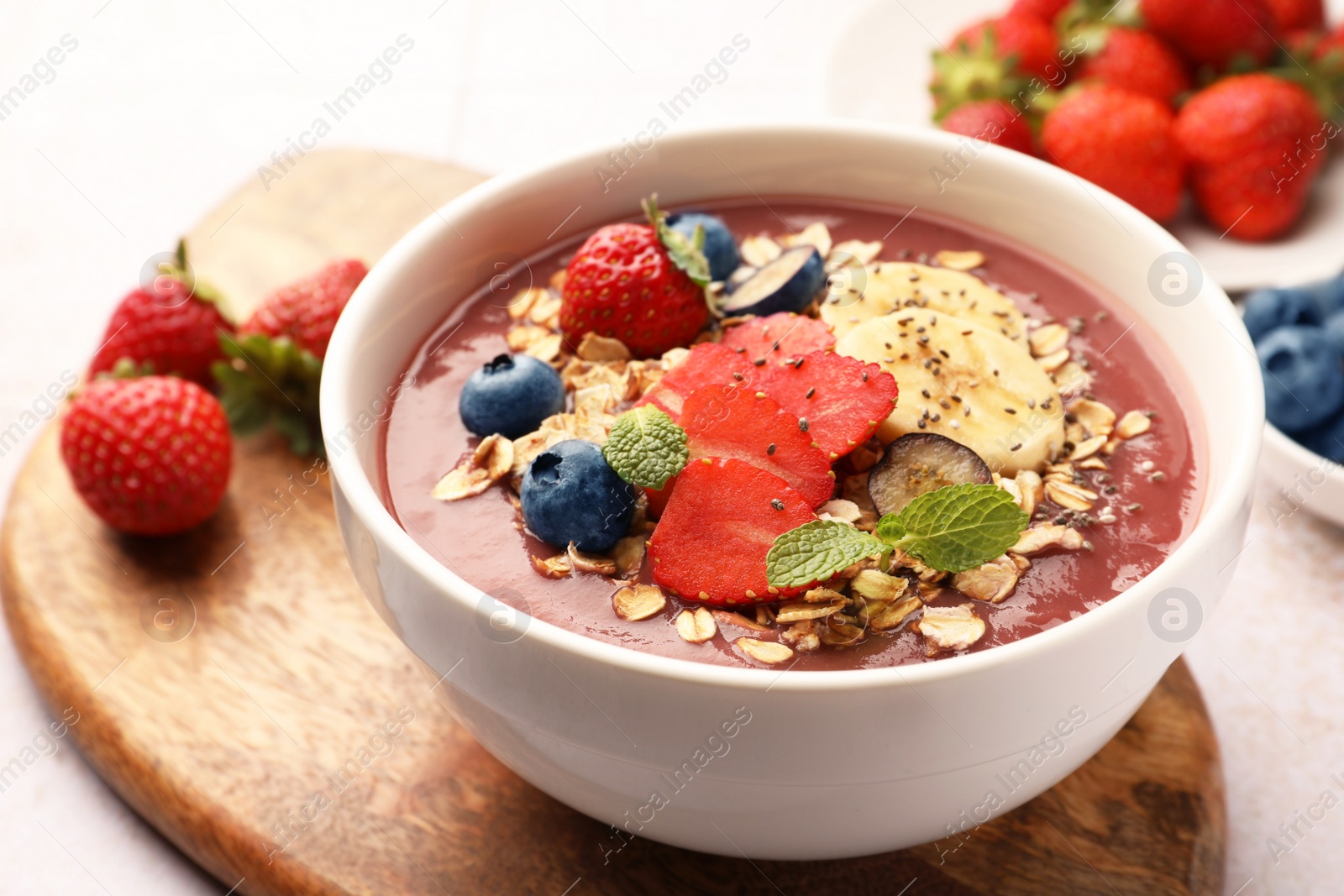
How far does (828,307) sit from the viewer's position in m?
1.78

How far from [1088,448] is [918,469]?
241mm

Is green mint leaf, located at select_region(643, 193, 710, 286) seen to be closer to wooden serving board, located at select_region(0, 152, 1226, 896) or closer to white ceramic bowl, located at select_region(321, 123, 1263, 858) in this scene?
white ceramic bowl, located at select_region(321, 123, 1263, 858)

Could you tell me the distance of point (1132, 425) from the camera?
165 cm

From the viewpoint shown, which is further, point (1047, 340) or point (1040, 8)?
point (1040, 8)

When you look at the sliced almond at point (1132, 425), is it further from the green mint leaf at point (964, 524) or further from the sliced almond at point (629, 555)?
the sliced almond at point (629, 555)

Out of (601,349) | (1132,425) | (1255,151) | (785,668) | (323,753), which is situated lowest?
(1255,151)

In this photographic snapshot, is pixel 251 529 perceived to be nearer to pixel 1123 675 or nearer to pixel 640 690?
pixel 640 690

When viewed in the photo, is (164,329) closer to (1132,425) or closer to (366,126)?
(366,126)

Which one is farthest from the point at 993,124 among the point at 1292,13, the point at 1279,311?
the point at 1292,13

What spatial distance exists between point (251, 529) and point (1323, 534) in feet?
5.98

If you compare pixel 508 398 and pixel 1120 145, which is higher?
pixel 508 398

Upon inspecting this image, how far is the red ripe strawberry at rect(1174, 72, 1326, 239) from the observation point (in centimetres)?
276

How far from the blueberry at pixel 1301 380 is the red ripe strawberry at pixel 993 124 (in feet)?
2.58

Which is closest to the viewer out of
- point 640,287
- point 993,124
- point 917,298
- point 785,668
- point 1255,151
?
point 785,668
